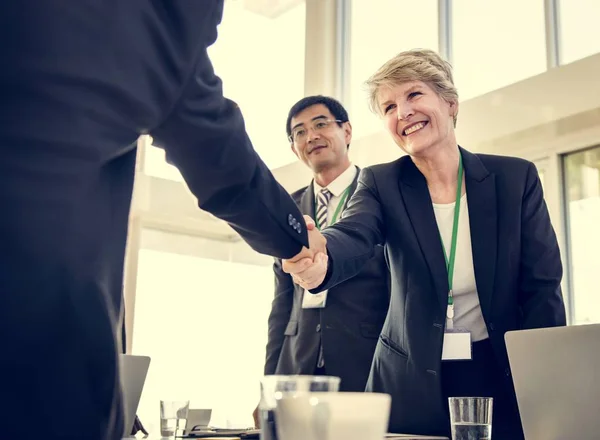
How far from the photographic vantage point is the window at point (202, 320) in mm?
5395

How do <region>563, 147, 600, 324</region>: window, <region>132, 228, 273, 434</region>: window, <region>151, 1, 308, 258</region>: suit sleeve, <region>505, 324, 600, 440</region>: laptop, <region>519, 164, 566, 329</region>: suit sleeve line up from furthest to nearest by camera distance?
<region>132, 228, 273, 434</region>: window
<region>563, 147, 600, 324</region>: window
<region>519, 164, 566, 329</region>: suit sleeve
<region>505, 324, 600, 440</region>: laptop
<region>151, 1, 308, 258</region>: suit sleeve

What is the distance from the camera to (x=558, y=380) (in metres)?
1.12

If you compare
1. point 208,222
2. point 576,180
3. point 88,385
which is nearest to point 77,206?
point 88,385

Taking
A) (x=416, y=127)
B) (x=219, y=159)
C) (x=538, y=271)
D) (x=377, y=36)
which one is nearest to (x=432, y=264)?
(x=538, y=271)

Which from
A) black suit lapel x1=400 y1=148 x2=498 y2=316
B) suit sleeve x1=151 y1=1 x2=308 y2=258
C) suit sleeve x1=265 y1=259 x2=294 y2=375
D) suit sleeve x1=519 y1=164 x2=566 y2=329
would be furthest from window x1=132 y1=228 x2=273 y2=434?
suit sleeve x1=151 y1=1 x2=308 y2=258

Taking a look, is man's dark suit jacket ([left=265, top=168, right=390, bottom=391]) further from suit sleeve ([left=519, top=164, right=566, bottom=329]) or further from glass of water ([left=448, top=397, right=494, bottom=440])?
glass of water ([left=448, top=397, right=494, bottom=440])

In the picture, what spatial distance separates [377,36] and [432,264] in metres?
3.44

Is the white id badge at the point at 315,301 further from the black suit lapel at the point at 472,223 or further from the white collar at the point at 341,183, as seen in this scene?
the black suit lapel at the point at 472,223

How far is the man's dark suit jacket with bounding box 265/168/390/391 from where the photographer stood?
274cm

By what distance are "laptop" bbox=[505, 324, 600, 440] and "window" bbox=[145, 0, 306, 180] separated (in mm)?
4439

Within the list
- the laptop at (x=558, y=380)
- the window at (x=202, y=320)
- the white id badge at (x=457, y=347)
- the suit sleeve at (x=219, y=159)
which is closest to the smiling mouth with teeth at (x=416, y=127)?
the white id badge at (x=457, y=347)

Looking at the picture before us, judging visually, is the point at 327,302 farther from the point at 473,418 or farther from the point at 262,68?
the point at 262,68

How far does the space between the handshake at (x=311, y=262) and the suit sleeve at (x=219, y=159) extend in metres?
0.46

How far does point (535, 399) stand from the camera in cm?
115
